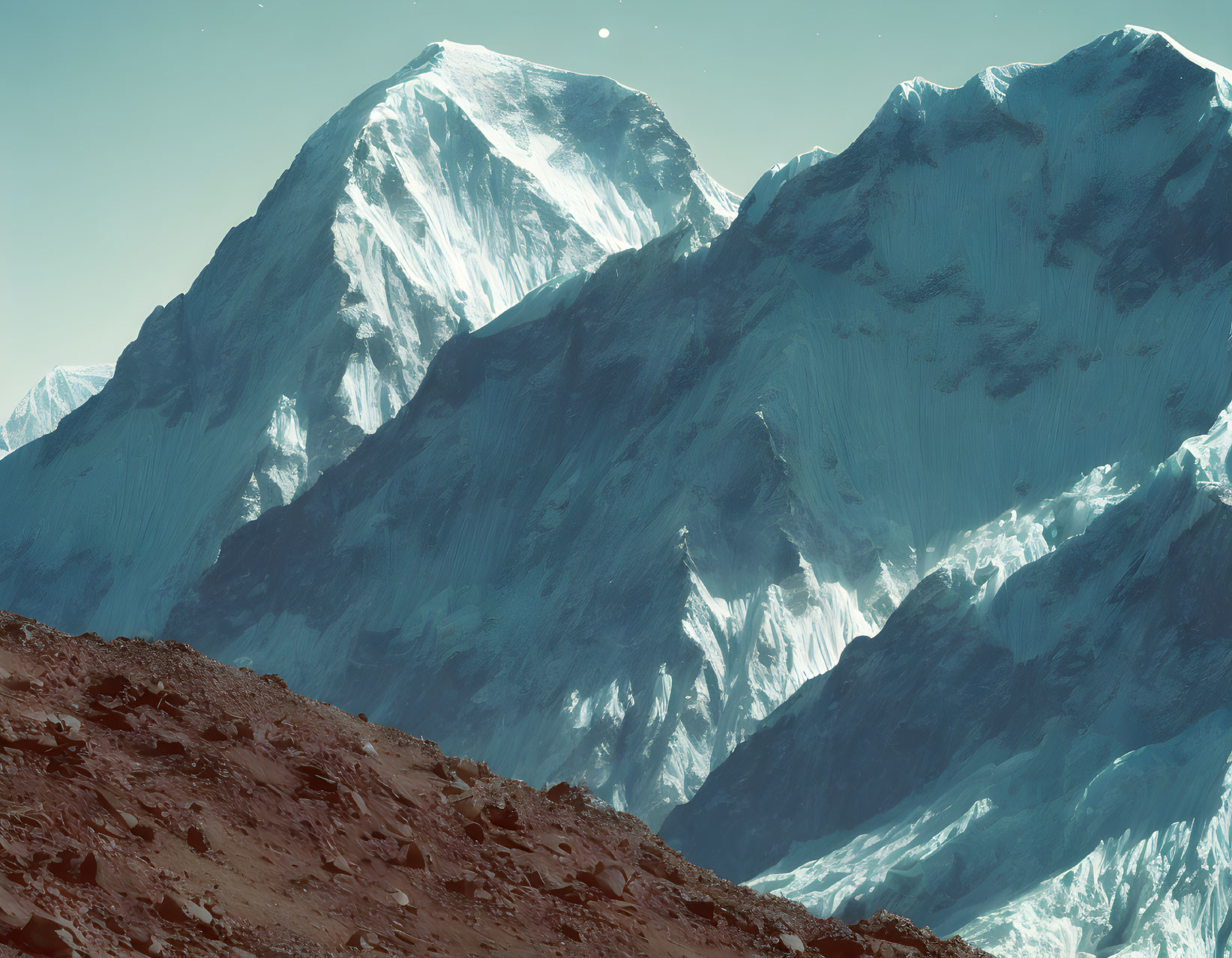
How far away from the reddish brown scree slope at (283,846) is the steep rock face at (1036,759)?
59232 millimetres

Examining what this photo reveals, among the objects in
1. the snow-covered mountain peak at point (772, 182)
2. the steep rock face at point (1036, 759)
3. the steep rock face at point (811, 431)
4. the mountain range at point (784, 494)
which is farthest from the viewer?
the snow-covered mountain peak at point (772, 182)

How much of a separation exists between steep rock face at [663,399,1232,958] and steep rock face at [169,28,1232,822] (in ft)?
21.7

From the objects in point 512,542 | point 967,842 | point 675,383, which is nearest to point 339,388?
point 512,542

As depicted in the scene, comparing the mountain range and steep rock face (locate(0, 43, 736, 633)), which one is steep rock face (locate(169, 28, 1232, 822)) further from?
steep rock face (locate(0, 43, 736, 633))

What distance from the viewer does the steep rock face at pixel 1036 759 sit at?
6950 cm

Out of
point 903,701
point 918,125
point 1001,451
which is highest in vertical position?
point 918,125

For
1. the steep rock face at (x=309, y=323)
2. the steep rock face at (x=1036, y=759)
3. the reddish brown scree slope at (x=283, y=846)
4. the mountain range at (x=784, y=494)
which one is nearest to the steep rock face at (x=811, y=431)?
the mountain range at (x=784, y=494)

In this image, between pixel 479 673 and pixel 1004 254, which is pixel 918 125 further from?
pixel 479 673

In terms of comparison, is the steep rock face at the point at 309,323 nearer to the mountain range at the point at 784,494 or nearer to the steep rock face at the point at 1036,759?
the mountain range at the point at 784,494

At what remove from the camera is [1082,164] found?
119688 millimetres

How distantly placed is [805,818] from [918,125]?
234 feet

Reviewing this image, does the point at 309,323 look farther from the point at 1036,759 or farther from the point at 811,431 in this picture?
the point at 1036,759

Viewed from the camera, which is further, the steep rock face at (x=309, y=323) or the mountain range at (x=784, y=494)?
the steep rock face at (x=309, y=323)

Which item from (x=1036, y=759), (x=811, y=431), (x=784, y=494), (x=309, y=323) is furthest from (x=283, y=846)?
(x=309, y=323)
